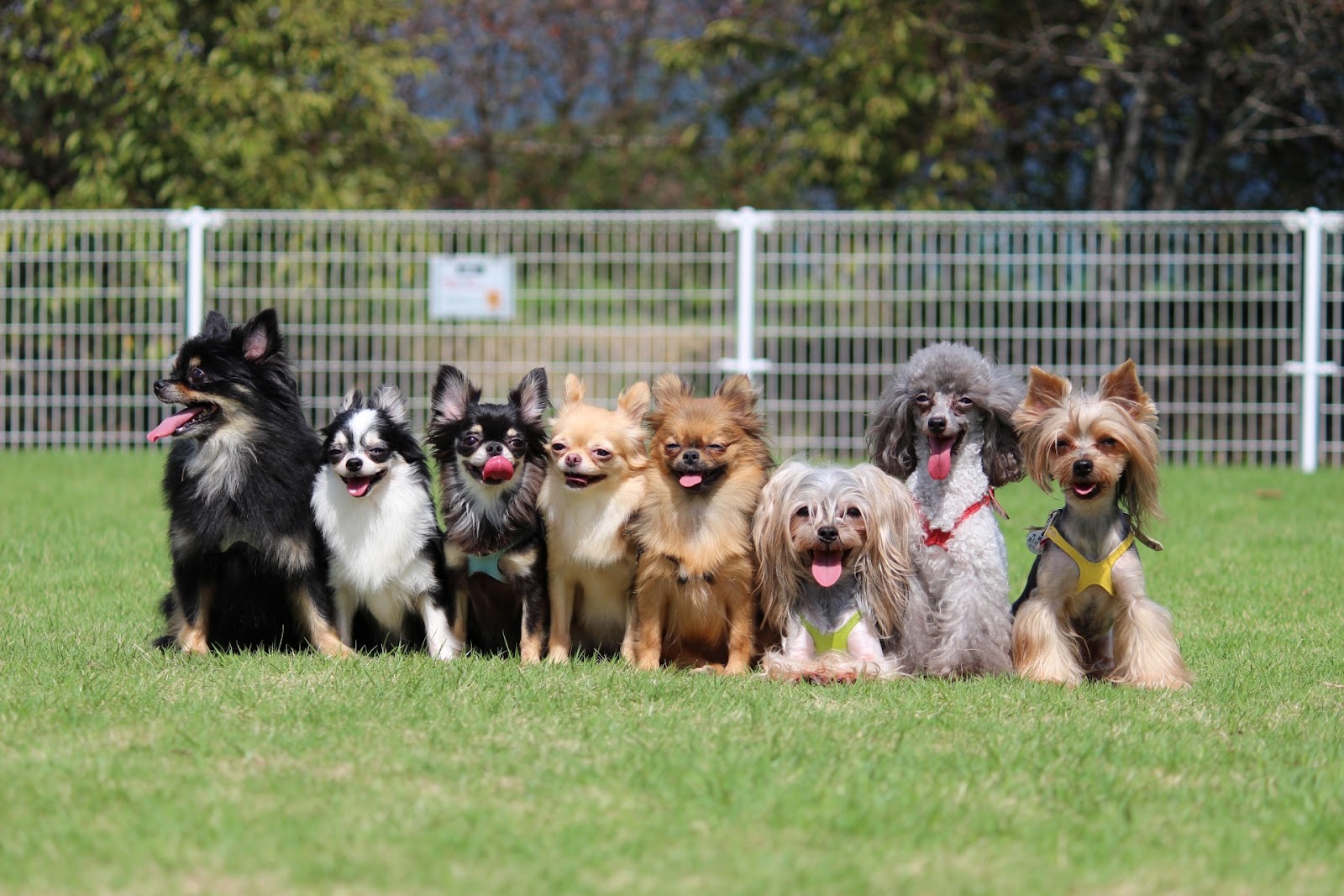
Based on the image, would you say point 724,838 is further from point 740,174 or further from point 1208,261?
point 740,174

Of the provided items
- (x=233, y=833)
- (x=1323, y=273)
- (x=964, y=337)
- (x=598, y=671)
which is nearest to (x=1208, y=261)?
(x=1323, y=273)

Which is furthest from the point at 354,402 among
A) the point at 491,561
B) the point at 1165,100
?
the point at 1165,100

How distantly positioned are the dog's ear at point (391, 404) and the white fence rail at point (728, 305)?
5.47 meters

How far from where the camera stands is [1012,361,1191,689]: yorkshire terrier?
419cm

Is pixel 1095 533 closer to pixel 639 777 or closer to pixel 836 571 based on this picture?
pixel 836 571

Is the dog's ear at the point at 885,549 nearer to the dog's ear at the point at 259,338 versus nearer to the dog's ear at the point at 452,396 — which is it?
the dog's ear at the point at 452,396

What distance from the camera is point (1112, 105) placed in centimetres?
1155

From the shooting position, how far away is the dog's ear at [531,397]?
462cm

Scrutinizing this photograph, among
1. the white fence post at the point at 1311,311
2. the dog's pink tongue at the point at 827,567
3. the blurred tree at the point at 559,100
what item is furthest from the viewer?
the blurred tree at the point at 559,100

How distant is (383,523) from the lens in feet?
14.8

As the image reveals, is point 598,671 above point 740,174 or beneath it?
beneath

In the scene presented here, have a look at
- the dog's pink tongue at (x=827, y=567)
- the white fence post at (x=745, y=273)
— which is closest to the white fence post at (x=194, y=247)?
the white fence post at (x=745, y=273)

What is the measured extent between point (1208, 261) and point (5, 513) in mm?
7748

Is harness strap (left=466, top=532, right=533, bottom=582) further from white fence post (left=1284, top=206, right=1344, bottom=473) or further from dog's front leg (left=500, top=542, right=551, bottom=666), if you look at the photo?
white fence post (left=1284, top=206, right=1344, bottom=473)
